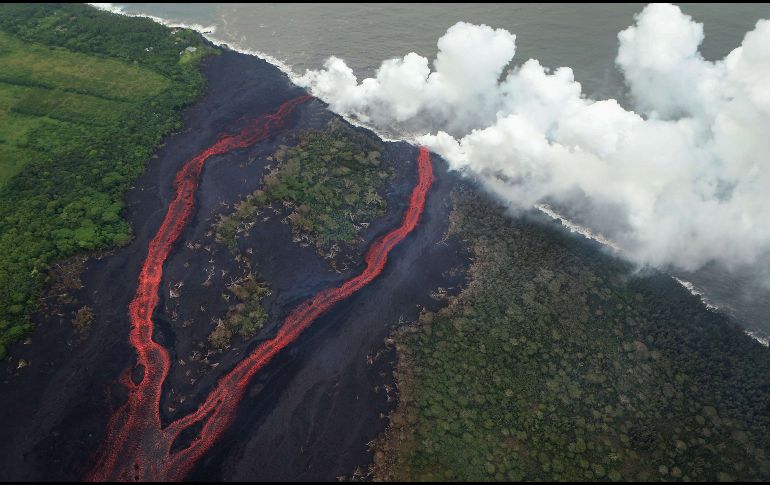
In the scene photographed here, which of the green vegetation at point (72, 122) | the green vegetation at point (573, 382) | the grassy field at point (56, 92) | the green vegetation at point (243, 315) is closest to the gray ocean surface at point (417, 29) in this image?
the green vegetation at point (72, 122)

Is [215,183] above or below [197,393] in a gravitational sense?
above

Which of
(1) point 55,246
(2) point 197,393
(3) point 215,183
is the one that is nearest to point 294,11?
(3) point 215,183

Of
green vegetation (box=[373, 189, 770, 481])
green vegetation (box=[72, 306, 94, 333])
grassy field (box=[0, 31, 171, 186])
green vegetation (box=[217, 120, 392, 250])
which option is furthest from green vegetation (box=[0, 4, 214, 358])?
green vegetation (box=[373, 189, 770, 481])

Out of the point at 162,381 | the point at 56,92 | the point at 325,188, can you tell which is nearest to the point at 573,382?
the point at 325,188

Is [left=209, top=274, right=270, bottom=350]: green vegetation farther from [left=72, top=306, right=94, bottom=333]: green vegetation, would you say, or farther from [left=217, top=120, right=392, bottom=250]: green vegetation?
[left=72, top=306, right=94, bottom=333]: green vegetation

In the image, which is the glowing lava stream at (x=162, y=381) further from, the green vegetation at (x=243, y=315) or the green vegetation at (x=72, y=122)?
the green vegetation at (x=72, y=122)

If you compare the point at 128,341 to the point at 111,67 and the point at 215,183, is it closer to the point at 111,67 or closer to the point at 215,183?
the point at 215,183
